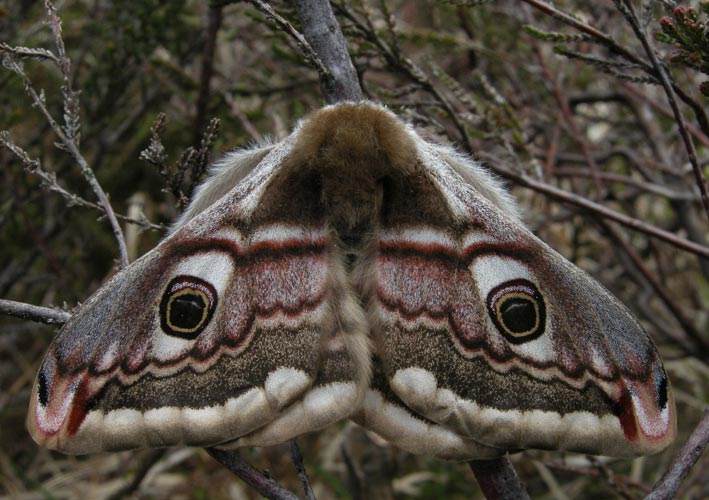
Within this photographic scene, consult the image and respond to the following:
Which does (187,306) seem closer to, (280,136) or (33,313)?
(33,313)

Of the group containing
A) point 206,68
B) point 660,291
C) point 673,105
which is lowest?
point 660,291

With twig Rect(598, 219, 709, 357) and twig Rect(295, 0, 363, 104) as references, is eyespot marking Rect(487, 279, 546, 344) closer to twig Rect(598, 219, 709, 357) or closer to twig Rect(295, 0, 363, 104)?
twig Rect(295, 0, 363, 104)

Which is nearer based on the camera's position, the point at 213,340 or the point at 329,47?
the point at 213,340

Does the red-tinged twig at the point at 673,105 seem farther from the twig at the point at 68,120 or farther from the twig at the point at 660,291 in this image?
the twig at the point at 68,120

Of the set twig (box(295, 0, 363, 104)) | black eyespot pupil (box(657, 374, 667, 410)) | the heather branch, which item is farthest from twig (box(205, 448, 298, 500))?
twig (box(295, 0, 363, 104))

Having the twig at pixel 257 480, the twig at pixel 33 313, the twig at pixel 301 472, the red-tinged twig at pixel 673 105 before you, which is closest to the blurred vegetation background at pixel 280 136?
the red-tinged twig at pixel 673 105

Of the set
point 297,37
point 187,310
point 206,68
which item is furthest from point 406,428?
point 206,68
